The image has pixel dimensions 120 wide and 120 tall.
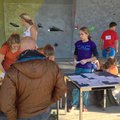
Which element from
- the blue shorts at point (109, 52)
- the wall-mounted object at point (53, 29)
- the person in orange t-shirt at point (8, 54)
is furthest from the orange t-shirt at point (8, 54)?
the wall-mounted object at point (53, 29)

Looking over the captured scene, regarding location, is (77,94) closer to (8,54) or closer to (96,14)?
(8,54)

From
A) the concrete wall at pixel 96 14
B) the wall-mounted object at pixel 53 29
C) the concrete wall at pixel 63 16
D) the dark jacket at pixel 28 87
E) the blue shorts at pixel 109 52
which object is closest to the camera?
the dark jacket at pixel 28 87

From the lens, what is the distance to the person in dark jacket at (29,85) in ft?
10.6

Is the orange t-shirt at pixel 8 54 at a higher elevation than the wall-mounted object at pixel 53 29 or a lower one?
lower

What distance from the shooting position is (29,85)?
333 centimetres

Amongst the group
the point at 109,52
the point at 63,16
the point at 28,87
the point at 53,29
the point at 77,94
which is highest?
the point at 63,16

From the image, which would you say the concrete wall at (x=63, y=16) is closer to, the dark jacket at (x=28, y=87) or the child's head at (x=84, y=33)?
the child's head at (x=84, y=33)

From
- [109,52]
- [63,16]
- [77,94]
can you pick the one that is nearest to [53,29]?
[63,16]

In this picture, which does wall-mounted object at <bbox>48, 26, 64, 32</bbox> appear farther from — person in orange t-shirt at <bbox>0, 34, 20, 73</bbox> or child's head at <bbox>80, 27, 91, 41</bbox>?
person in orange t-shirt at <bbox>0, 34, 20, 73</bbox>

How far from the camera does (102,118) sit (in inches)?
229

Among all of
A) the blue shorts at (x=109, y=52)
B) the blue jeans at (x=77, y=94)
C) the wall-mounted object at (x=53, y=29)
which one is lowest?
the blue jeans at (x=77, y=94)

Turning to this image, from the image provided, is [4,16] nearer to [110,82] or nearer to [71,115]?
[71,115]

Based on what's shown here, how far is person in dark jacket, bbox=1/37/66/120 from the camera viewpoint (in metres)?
3.24

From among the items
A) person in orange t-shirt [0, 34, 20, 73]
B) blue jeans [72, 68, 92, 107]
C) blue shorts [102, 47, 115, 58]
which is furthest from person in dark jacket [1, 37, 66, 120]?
blue shorts [102, 47, 115, 58]
